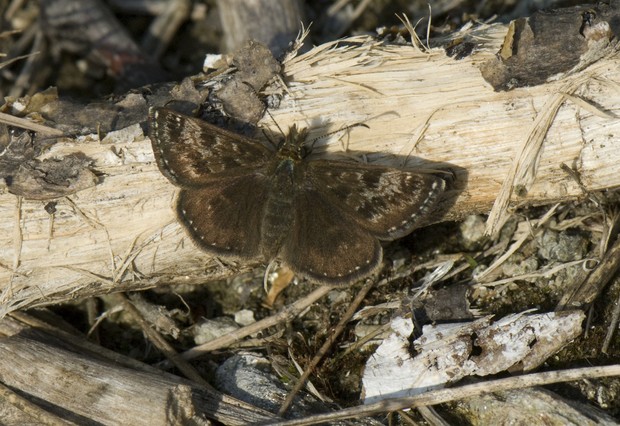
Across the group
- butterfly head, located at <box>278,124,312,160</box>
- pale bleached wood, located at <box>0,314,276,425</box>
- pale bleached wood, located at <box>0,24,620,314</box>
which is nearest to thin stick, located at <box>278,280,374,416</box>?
pale bleached wood, located at <box>0,314,276,425</box>

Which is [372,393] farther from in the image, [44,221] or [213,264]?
[44,221]

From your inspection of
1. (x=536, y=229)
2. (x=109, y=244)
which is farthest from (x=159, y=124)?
(x=536, y=229)

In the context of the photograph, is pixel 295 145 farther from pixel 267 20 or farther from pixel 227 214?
pixel 267 20

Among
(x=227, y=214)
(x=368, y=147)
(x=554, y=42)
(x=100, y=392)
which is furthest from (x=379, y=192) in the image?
(x=100, y=392)

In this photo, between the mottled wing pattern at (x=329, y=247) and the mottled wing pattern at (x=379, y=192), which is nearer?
the mottled wing pattern at (x=379, y=192)

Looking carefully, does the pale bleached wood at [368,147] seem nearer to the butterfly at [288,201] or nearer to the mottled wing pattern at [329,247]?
the butterfly at [288,201]

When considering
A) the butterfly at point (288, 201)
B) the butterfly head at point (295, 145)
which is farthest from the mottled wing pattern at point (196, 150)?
the butterfly head at point (295, 145)

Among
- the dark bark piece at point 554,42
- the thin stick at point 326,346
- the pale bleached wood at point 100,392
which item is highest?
the dark bark piece at point 554,42
